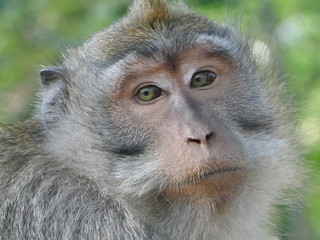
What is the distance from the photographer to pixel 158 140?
467 cm

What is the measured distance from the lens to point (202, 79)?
5082 millimetres

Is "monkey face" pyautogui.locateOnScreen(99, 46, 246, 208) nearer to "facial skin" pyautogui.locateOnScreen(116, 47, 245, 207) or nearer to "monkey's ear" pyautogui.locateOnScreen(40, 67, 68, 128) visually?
"facial skin" pyautogui.locateOnScreen(116, 47, 245, 207)

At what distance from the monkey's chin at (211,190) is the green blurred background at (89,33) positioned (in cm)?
197

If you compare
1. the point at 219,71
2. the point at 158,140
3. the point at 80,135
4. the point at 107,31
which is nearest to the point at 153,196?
the point at 158,140

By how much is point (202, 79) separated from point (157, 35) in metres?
0.43

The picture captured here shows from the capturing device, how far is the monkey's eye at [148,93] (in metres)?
4.92

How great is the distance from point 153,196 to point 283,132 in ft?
4.23

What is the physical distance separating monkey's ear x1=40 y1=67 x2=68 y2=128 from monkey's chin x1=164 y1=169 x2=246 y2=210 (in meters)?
1.02

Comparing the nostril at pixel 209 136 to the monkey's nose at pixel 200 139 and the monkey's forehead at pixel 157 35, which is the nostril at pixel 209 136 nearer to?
the monkey's nose at pixel 200 139

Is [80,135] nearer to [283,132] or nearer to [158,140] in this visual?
[158,140]

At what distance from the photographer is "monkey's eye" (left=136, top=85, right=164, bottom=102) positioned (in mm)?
4918

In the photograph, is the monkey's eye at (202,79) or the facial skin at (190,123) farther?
the monkey's eye at (202,79)

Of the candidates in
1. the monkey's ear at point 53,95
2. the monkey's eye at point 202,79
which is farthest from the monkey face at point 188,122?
the monkey's ear at point 53,95

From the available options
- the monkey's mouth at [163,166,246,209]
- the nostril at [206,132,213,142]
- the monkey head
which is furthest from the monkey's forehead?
the monkey's mouth at [163,166,246,209]
